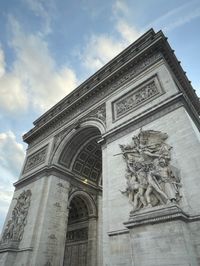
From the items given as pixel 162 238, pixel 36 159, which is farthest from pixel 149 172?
pixel 36 159

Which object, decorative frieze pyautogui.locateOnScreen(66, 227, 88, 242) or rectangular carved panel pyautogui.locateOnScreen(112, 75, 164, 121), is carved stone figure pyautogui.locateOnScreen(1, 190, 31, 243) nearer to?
decorative frieze pyautogui.locateOnScreen(66, 227, 88, 242)

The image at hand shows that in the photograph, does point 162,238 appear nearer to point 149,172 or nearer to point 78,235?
point 149,172

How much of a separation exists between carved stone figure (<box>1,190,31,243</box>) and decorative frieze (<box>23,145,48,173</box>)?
7.70ft

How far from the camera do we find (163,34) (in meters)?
11.1

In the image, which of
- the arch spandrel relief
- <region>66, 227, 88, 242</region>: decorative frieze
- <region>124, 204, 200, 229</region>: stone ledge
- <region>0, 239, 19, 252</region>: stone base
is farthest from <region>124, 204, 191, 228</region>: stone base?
<region>66, 227, 88, 242</region>: decorative frieze

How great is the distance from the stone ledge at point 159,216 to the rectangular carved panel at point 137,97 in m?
5.41

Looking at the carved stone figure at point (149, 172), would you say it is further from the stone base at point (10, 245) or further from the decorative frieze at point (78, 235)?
the decorative frieze at point (78, 235)

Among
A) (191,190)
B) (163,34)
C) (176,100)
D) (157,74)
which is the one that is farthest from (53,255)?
(163,34)

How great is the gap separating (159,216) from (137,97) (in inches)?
254

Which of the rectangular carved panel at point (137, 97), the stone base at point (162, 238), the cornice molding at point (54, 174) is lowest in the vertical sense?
the stone base at point (162, 238)

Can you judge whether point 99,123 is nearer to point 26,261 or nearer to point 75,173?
point 75,173

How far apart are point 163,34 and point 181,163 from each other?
769 cm

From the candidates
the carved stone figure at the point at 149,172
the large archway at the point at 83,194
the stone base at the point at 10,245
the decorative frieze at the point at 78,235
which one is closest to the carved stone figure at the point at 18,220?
the stone base at the point at 10,245

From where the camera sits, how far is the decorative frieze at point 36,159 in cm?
1509
